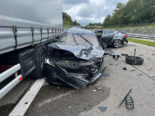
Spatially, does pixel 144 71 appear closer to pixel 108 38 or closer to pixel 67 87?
pixel 67 87

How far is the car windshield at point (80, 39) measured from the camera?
4551 millimetres

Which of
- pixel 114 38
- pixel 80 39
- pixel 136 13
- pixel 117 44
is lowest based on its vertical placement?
pixel 117 44

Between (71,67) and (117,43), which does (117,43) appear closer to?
(117,43)

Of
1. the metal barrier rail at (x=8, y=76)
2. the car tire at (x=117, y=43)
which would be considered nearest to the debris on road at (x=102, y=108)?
the metal barrier rail at (x=8, y=76)

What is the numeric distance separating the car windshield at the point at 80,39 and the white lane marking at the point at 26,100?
1.90 metres

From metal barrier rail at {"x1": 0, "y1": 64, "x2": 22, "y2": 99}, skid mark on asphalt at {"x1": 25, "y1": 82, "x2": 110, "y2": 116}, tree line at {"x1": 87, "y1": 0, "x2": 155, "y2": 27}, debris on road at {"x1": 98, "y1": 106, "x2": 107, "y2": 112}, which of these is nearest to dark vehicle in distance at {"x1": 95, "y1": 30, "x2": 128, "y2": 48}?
skid mark on asphalt at {"x1": 25, "y1": 82, "x2": 110, "y2": 116}

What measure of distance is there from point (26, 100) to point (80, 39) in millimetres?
3003

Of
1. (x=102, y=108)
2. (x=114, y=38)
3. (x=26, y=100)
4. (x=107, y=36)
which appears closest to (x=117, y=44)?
(x=114, y=38)

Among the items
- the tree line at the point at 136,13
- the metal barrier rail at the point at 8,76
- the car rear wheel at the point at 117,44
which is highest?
the tree line at the point at 136,13

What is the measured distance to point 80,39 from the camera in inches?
188

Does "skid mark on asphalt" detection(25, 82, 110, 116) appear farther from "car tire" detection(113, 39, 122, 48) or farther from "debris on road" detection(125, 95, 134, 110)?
"car tire" detection(113, 39, 122, 48)

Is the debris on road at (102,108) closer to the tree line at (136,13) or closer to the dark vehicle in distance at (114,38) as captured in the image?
the dark vehicle in distance at (114,38)

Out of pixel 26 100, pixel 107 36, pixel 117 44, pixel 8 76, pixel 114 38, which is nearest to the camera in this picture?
pixel 8 76

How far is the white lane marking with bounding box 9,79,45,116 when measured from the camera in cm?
238
